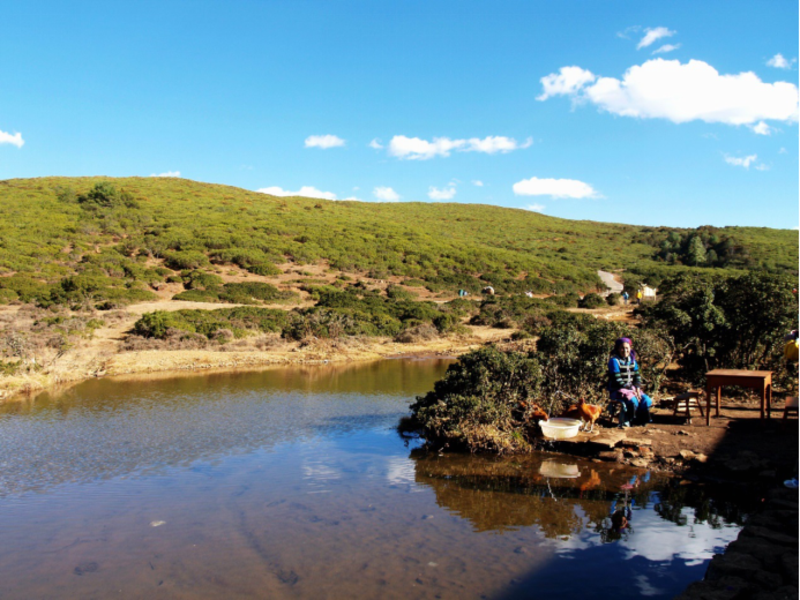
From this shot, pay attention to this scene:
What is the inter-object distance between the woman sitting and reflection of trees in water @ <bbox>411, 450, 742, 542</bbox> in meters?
0.85

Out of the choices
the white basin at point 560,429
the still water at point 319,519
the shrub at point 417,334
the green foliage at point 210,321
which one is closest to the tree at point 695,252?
the shrub at point 417,334

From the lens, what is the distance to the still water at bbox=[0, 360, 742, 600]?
17.9 ft

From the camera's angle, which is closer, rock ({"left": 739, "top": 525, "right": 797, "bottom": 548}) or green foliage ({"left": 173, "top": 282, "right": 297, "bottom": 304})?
rock ({"left": 739, "top": 525, "right": 797, "bottom": 548})

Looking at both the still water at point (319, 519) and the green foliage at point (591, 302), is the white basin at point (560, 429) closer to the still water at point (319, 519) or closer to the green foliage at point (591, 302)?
the still water at point (319, 519)

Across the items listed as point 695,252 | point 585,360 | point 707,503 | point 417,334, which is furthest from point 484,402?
point 695,252

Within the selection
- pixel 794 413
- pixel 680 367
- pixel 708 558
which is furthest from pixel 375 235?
pixel 708 558

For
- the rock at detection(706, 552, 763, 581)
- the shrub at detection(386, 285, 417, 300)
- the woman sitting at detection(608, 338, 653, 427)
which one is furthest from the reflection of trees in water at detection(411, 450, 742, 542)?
the shrub at detection(386, 285, 417, 300)

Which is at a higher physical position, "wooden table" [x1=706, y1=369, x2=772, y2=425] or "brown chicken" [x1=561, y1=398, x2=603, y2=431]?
"wooden table" [x1=706, y1=369, x2=772, y2=425]

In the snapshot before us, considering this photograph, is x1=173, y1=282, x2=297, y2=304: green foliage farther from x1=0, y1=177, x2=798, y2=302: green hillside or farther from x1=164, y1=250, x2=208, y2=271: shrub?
x1=164, y1=250, x2=208, y2=271: shrub

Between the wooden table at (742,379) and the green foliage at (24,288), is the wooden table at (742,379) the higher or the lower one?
the lower one

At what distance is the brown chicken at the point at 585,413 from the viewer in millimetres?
9586

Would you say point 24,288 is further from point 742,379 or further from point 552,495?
point 742,379

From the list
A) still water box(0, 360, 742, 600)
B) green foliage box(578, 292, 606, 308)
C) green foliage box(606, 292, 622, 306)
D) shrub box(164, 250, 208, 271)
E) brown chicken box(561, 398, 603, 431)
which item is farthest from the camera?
green foliage box(606, 292, 622, 306)

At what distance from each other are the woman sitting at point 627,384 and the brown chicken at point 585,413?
752 millimetres
